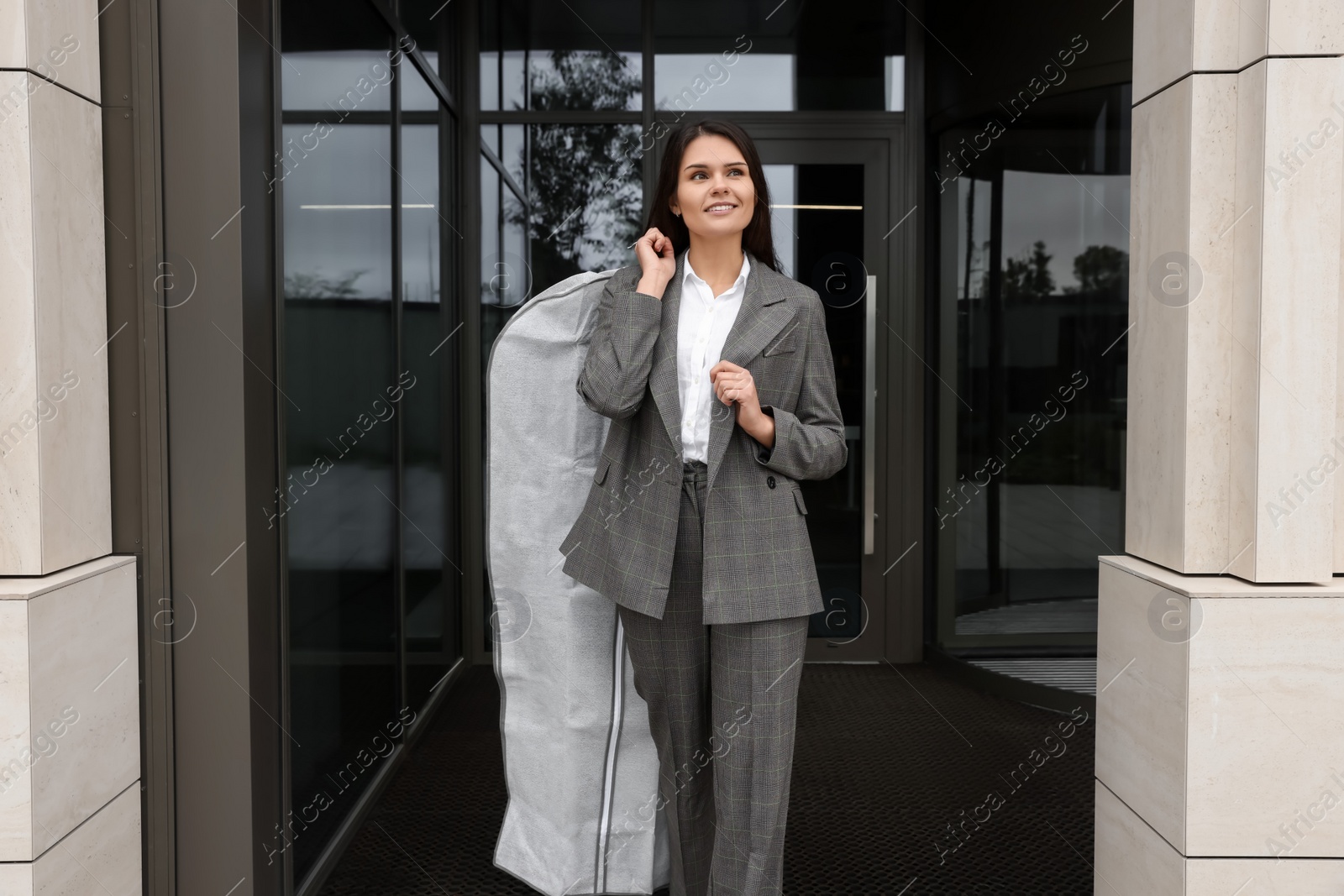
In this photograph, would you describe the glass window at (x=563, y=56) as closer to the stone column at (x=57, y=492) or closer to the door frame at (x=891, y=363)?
the door frame at (x=891, y=363)

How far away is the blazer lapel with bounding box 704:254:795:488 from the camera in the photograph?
177 cm

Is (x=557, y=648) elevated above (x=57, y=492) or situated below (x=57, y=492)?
below

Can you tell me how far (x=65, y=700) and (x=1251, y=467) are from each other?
1.88 m

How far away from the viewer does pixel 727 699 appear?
6.05 ft

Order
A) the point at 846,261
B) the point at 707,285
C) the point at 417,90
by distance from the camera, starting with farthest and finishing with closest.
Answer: the point at 846,261
the point at 417,90
the point at 707,285

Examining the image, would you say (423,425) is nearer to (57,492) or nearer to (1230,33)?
(57,492)

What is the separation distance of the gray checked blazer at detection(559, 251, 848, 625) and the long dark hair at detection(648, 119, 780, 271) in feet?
0.35

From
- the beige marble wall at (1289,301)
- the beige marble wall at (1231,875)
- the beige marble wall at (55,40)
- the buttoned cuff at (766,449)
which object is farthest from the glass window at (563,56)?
the beige marble wall at (1231,875)

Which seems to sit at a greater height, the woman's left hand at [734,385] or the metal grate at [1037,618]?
the woman's left hand at [734,385]

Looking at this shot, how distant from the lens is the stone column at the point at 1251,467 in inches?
59.9

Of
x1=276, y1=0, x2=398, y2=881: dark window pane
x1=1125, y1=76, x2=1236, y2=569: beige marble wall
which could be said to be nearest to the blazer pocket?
x1=1125, y1=76, x2=1236, y2=569: beige marble wall

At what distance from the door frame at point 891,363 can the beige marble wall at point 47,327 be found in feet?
8.54

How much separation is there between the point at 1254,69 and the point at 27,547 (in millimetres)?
2026

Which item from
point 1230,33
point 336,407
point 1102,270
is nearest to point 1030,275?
point 1102,270
